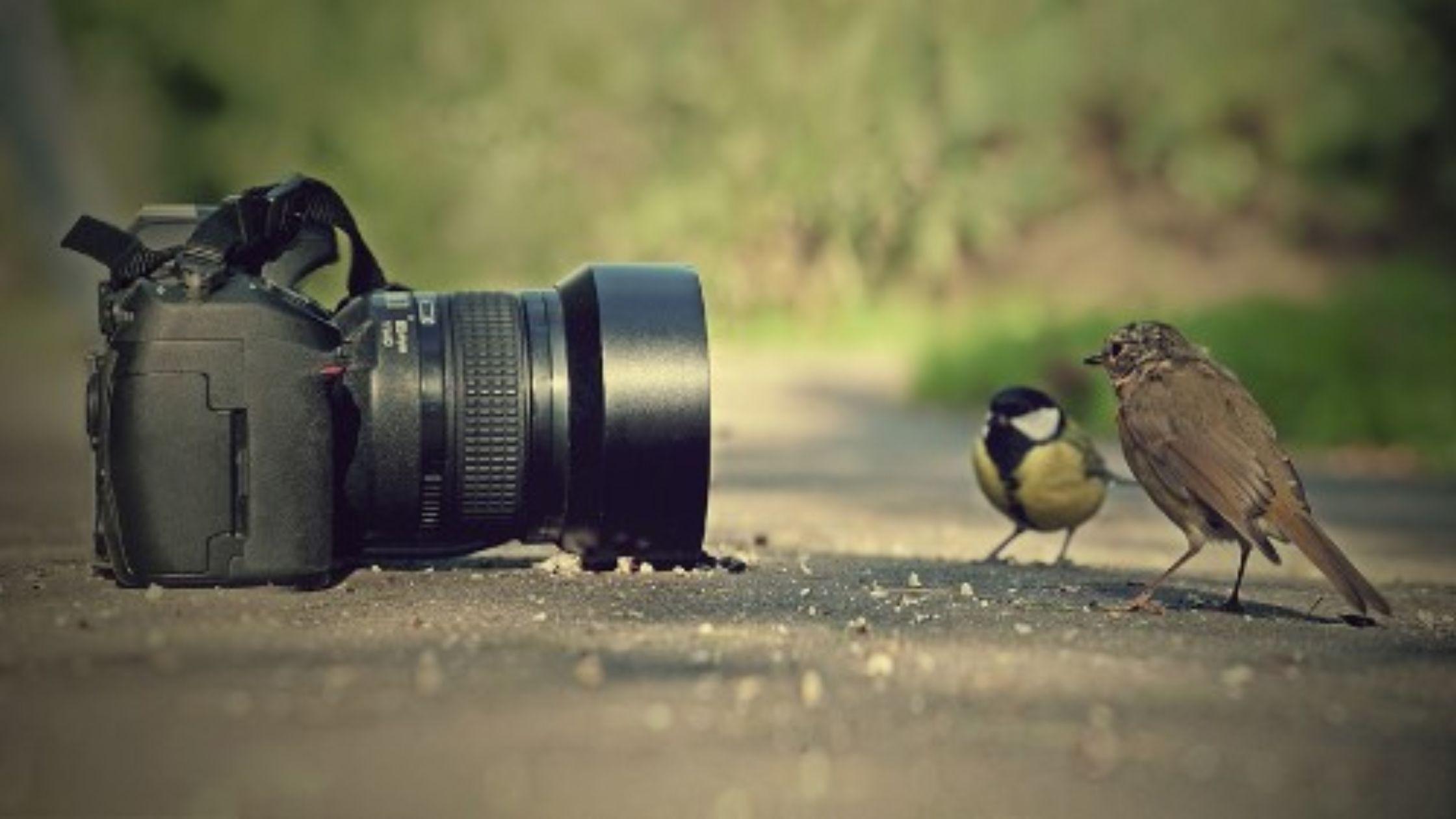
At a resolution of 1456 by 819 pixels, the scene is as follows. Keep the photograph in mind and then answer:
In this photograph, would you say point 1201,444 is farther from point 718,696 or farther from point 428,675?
point 428,675

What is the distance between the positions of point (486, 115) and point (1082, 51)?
24.0 feet

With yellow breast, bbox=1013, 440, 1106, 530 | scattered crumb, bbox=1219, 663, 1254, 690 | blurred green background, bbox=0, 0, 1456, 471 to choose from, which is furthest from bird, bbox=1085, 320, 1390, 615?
blurred green background, bbox=0, 0, 1456, 471

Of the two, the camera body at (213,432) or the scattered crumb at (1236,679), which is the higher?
the camera body at (213,432)

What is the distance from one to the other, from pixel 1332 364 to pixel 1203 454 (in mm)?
7760

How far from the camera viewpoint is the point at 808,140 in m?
25.1

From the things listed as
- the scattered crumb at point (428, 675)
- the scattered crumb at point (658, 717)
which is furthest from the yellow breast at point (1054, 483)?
the scattered crumb at point (658, 717)

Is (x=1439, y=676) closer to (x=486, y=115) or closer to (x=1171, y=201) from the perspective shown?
(x=1171, y=201)

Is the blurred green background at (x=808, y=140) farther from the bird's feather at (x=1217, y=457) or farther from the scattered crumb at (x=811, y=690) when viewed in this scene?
the scattered crumb at (x=811, y=690)

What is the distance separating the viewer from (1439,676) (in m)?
4.63

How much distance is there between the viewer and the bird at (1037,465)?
717 centimetres

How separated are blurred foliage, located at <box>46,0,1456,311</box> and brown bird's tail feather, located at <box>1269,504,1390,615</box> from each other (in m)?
18.1

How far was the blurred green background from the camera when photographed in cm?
2331

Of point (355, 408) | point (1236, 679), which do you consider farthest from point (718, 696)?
point (355, 408)

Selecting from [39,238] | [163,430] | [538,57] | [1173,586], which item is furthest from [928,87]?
[163,430]
